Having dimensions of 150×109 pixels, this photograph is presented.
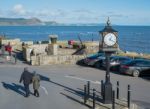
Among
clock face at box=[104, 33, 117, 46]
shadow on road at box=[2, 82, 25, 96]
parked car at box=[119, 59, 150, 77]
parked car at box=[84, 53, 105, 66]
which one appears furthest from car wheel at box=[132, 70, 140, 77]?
clock face at box=[104, 33, 117, 46]

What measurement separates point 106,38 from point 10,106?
527 centimetres

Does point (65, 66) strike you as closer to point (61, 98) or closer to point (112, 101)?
point (61, 98)

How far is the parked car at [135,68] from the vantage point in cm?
3072

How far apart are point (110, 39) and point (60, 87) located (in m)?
5.80

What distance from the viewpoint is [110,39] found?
19.1m

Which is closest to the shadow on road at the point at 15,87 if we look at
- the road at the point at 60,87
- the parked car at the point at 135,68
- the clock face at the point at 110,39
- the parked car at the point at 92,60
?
the road at the point at 60,87

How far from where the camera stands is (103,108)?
17.6 metres

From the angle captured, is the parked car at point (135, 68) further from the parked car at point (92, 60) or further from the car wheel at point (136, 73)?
the parked car at point (92, 60)

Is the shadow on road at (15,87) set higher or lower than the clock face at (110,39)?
lower

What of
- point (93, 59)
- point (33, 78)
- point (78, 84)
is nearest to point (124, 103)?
point (33, 78)

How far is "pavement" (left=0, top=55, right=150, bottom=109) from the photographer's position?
18.8 metres

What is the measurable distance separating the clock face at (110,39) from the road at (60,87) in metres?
2.97

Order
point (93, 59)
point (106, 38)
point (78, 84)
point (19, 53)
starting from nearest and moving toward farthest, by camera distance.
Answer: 1. point (106, 38)
2. point (78, 84)
3. point (93, 59)
4. point (19, 53)

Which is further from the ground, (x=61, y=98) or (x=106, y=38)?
(x=106, y=38)
